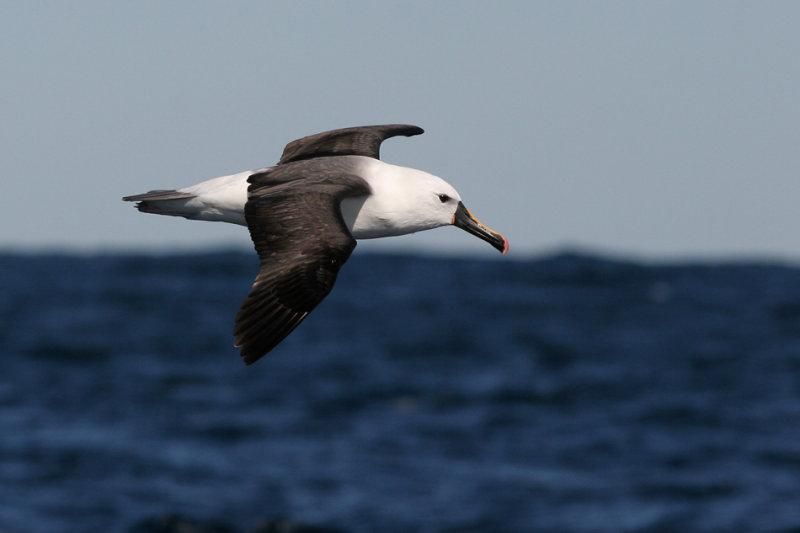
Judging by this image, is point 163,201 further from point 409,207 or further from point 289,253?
point 409,207

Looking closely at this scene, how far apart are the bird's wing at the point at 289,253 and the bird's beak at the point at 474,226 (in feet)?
3.99

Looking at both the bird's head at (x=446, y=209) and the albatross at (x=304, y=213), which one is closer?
the albatross at (x=304, y=213)

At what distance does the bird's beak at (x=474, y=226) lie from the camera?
12336 mm

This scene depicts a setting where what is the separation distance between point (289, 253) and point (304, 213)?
414mm

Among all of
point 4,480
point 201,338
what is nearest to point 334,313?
point 201,338

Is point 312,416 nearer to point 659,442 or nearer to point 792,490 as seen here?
point 659,442

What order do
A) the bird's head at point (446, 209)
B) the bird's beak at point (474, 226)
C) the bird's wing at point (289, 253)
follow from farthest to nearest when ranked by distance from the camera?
1. the bird's beak at point (474, 226)
2. the bird's head at point (446, 209)
3. the bird's wing at point (289, 253)

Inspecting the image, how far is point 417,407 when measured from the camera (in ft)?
278

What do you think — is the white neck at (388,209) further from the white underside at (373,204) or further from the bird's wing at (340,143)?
the bird's wing at (340,143)

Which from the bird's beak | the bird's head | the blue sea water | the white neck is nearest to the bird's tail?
the white neck

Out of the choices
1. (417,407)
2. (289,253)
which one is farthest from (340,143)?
(417,407)

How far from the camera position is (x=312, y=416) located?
80750mm

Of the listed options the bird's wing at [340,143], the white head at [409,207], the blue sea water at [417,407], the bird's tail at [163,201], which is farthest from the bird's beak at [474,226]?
the blue sea water at [417,407]

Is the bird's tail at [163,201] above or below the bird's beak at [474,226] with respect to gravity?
above
